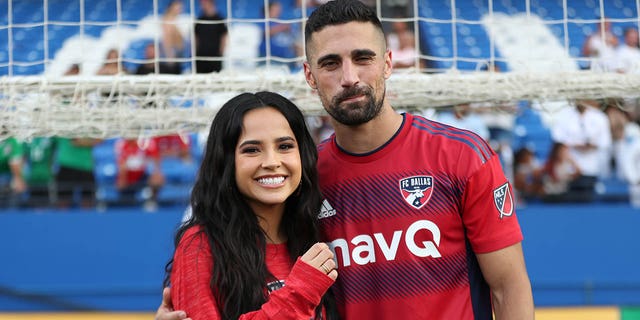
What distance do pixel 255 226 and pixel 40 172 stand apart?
200 inches

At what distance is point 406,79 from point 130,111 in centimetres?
116

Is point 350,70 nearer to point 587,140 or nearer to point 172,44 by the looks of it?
point 172,44

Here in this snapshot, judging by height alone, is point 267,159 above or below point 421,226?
above

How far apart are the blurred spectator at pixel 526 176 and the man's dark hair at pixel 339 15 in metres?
4.71

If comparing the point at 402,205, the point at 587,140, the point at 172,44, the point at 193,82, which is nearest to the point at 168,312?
the point at 402,205

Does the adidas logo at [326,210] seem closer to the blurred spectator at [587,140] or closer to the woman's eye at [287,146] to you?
the woman's eye at [287,146]

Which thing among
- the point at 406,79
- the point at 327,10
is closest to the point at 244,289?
the point at 327,10

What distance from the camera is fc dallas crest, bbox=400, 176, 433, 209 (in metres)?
2.43

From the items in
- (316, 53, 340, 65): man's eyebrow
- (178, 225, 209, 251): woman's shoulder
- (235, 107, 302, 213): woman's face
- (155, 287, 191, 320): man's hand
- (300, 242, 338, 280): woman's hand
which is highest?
(316, 53, 340, 65): man's eyebrow

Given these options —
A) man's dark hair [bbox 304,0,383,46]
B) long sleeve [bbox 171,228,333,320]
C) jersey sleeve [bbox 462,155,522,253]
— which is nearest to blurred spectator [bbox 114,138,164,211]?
man's dark hair [bbox 304,0,383,46]

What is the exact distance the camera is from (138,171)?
7.01 metres

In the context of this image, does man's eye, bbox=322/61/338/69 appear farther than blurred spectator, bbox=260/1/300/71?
No

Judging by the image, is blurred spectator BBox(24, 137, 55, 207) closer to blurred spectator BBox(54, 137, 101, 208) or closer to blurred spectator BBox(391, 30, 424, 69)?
blurred spectator BBox(54, 137, 101, 208)

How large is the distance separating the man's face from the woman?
13 cm
